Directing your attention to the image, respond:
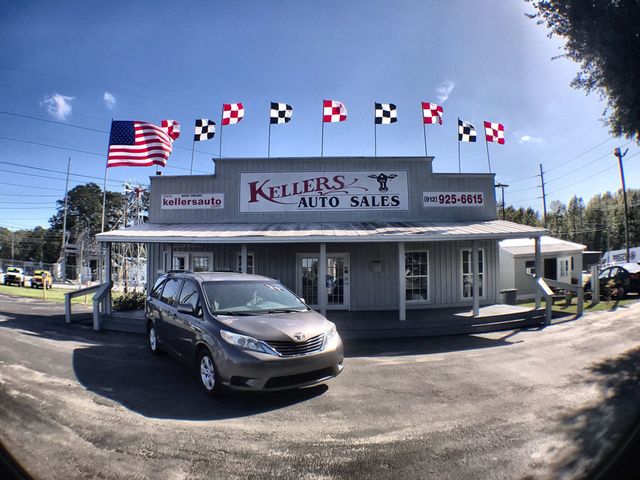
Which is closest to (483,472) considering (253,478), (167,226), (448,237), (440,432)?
(440,432)

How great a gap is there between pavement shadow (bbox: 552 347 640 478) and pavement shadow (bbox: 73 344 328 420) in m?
2.70

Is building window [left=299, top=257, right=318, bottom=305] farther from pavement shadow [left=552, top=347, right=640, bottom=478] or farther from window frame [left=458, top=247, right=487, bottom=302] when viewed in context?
pavement shadow [left=552, top=347, right=640, bottom=478]

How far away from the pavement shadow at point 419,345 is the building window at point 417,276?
3.20 metres

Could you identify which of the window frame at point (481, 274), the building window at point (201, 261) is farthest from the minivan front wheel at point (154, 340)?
the window frame at point (481, 274)

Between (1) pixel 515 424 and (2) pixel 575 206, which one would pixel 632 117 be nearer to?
(2) pixel 575 206

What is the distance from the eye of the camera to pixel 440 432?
300cm

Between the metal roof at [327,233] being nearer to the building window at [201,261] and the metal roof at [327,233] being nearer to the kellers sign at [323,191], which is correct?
the kellers sign at [323,191]

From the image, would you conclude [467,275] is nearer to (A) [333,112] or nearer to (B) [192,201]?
(A) [333,112]

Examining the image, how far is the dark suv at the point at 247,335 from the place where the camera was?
370cm

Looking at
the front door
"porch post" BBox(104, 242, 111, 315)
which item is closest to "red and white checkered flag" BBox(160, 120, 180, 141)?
"porch post" BBox(104, 242, 111, 315)

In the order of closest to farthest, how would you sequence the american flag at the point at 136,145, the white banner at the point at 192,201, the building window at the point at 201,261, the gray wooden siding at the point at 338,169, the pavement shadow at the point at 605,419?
1. the pavement shadow at the point at 605,419
2. the american flag at the point at 136,145
3. the building window at the point at 201,261
4. the gray wooden siding at the point at 338,169
5. the white banner at the point at 192,201

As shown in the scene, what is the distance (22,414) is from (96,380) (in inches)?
52.2

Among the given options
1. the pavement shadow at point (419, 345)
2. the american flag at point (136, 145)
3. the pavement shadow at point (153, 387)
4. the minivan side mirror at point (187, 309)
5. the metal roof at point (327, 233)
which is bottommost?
the pavement shadow at point (419, 345)

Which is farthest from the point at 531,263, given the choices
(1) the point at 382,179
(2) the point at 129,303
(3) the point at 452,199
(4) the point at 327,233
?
(2) the point at 129,303
